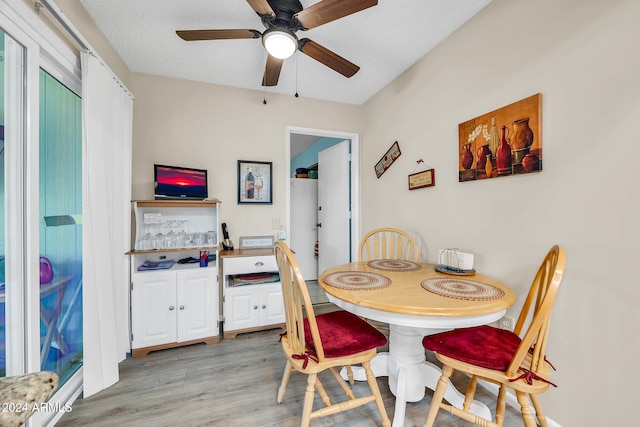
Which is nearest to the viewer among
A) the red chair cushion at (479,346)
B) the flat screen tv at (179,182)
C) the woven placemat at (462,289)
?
the red chair cushion at (479,346)

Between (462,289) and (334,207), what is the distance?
2398 millimetres

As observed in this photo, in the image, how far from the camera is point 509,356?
3.70 ft

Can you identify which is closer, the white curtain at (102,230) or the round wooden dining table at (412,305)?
the round wooden dining table at (412,305)

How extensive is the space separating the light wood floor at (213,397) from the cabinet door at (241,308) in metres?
0.29

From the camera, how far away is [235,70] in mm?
2414

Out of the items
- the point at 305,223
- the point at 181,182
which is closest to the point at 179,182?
the point at 181,182

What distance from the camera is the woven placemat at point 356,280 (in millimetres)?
1360

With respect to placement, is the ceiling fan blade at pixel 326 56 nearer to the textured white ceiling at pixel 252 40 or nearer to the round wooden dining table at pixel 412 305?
the textured white ceiling at pixel 252 40

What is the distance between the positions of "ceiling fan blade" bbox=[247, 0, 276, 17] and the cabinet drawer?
6.11 feet

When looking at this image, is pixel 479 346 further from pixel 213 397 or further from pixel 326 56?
pixel 326 56

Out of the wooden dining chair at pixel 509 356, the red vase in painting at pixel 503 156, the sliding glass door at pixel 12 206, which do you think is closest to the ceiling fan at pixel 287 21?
the sliding glass door at pixel 12 206

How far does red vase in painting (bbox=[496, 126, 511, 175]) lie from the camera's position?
5.12ft

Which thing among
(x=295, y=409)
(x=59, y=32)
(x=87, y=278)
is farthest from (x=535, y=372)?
(x=59, y=32)

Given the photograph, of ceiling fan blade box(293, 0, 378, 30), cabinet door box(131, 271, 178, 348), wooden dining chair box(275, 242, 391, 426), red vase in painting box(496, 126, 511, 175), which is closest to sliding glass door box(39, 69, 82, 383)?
cabinet door box(131, 271, 178, 348)
